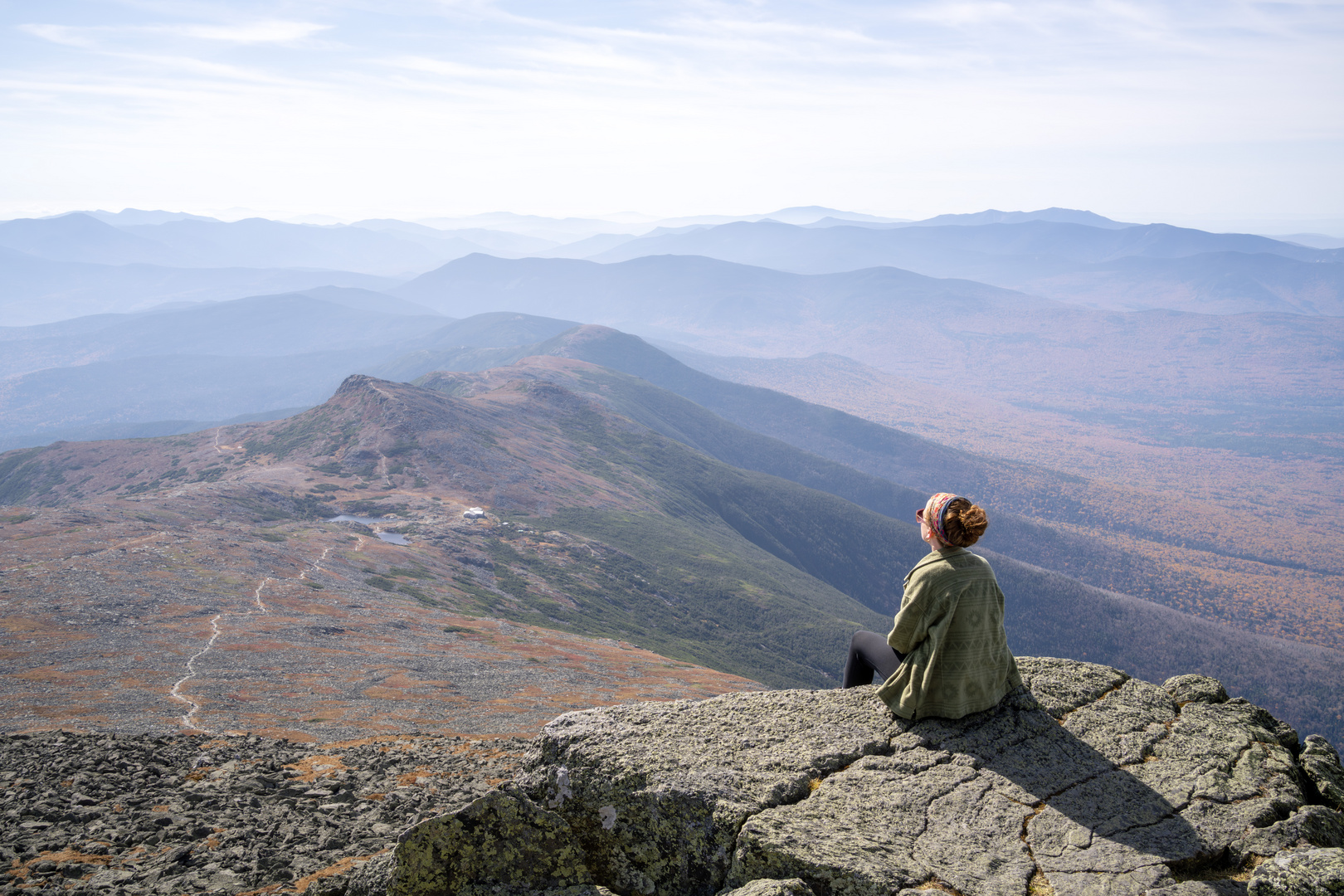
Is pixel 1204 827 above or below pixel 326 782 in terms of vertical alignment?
above

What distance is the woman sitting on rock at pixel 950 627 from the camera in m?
7.48

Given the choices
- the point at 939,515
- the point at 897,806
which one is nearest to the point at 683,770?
the point at 897,806

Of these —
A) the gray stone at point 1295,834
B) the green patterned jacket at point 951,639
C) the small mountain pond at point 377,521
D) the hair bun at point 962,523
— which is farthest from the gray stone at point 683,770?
the small mountain pond at point 377,521

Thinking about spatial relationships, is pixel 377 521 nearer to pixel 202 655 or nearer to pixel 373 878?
pixel 202 655

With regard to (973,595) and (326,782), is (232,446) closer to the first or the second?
(326,782)

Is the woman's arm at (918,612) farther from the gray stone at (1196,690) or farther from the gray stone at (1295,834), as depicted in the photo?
the gray stone at (1196,690)

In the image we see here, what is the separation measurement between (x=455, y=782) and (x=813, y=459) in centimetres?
17516

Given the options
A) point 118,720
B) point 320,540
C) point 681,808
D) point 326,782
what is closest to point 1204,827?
point 681,808

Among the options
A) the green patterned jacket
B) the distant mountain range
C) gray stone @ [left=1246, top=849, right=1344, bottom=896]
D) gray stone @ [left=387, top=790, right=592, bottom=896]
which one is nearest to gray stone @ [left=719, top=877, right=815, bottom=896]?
gray stone @ [left=387, top=790, right=592, bottom=896]

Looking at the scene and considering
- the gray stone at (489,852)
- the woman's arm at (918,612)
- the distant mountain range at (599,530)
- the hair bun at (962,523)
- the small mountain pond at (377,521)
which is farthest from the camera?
the distant mountain range at (599,530)

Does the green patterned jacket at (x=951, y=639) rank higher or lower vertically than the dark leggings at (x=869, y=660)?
higher

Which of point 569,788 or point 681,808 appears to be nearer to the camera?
point 681,808

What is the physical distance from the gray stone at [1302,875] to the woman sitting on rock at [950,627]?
8.47 feet

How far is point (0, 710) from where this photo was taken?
18844mm
